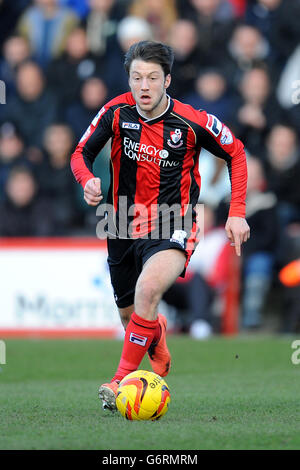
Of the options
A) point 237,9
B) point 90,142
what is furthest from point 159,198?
point 237,9

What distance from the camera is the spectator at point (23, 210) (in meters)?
13.2

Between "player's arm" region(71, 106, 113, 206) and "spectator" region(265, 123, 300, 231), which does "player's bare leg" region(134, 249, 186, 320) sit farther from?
"spectator" region(265, 123, 300, 231)

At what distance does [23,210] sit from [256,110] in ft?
12.1

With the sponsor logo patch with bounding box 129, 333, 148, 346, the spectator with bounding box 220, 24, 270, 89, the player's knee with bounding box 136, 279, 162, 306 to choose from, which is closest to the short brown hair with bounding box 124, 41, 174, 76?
the player's knee with bounding box 136, 279, 162, 306

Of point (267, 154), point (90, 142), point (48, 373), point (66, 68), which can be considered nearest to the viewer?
point (90, 142)

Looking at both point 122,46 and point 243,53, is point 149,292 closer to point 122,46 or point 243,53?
point 243,53

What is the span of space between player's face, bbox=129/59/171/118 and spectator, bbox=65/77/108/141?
275 inches

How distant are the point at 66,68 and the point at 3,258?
3.16 metres

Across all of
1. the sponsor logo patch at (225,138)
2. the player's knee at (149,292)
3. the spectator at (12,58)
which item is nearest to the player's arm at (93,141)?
the sponsor logo patch at (225,138)

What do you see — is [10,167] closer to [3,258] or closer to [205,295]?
[3,258]

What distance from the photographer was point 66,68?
13.9 metres

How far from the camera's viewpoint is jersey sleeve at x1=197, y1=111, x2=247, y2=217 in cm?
631

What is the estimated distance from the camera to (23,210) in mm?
13359

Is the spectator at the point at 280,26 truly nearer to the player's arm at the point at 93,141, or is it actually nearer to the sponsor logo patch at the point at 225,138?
the sponsor logo patch at the point at 225,138
